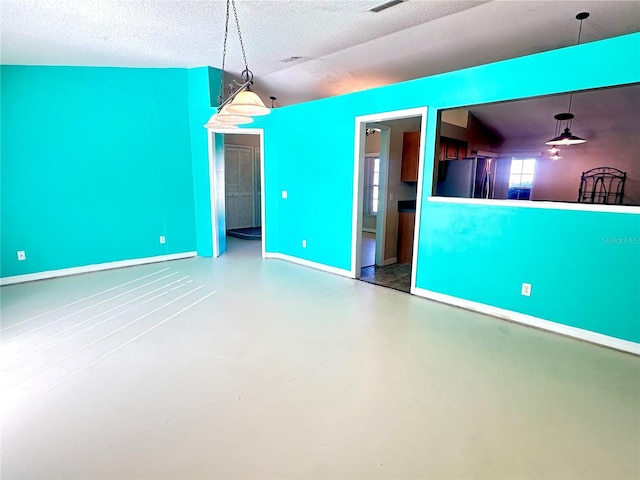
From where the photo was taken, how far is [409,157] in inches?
199

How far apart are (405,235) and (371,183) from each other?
11.6 feet

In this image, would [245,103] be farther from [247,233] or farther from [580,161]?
[580,161]

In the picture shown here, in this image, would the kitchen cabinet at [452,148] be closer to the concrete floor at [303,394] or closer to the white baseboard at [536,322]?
the white baseboard at [536,322]

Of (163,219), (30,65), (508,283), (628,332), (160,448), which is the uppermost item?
(30,65)

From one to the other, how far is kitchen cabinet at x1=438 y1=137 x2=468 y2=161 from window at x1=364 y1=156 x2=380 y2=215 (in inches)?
94.1

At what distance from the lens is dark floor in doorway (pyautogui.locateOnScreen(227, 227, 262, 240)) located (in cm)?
732

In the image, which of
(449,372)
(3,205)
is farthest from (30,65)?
(449,372)

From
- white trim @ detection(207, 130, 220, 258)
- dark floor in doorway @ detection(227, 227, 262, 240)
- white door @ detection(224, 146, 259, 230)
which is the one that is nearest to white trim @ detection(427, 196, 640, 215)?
white trim @ detection(207, 130, 220, 258)

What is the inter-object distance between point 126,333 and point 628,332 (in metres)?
4.11

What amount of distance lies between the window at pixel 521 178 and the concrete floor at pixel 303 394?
5.58m

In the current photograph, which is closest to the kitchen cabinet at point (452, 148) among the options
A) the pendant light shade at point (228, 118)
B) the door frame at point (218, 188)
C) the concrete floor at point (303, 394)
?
the door frame at point (218, 188)

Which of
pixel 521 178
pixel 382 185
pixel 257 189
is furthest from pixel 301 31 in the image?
pixel 521 178

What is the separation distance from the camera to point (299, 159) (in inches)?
195

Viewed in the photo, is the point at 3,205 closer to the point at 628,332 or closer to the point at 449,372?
the point at 449,372
